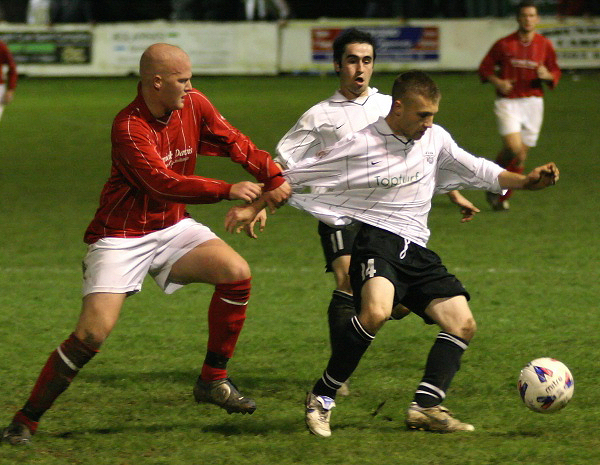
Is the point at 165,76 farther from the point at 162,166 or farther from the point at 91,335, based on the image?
the point at 91,335

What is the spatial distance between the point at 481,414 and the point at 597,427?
559 mm

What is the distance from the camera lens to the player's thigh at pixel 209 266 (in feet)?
18.0

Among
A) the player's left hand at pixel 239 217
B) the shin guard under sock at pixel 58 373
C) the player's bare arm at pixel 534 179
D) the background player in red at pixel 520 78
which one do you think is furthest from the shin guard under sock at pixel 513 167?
the shin guard under sock at pixel 58 373

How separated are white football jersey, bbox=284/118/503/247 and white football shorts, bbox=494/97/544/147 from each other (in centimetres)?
675

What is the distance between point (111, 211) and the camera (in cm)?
540

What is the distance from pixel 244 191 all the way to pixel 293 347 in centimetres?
208

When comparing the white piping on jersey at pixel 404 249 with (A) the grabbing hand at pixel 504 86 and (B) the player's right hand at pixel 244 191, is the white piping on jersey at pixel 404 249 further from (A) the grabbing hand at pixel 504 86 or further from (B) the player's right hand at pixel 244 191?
(A) the grabbing hand at pixel 504 86

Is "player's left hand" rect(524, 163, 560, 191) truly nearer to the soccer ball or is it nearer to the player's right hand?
the soccer ball

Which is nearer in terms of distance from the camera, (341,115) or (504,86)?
(341,115)

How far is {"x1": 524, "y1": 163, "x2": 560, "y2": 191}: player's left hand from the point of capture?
17.3ft

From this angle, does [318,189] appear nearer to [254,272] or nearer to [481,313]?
[481,313]

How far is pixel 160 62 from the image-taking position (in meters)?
5.20

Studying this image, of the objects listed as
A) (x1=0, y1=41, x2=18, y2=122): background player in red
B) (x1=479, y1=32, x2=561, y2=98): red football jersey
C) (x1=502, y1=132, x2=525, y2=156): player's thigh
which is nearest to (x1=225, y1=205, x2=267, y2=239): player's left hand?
(x1=502, y1=132, x2=525, y2=156): player's thigh

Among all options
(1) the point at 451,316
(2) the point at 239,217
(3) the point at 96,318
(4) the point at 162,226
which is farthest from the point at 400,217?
(3) the point at 96,318
